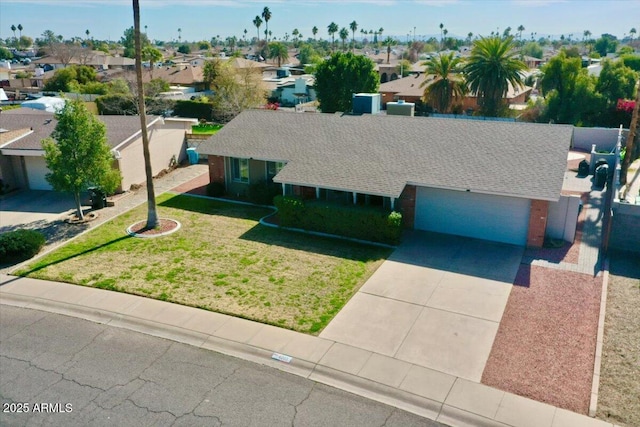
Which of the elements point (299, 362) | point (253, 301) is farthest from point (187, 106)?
point (299, 362)

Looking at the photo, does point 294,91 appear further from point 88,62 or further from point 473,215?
point 88,62

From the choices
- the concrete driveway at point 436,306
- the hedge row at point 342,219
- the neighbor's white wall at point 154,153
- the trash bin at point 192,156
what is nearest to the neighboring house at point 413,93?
the trash bin at point 192,156

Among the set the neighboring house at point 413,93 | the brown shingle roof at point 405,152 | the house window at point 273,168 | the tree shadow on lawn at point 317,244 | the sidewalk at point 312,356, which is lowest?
the sidewalk at point 312,356

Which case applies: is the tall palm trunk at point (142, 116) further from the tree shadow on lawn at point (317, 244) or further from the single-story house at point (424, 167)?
the single-story house at point (424, 167)

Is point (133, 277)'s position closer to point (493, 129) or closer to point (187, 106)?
point (493, 129)

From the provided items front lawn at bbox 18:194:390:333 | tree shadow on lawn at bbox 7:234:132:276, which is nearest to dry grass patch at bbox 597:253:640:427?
front lawn at bbox 18:194:390:333

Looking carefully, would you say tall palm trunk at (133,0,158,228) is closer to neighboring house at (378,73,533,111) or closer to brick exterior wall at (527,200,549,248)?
brick exterior wall at (527,200,549,248)

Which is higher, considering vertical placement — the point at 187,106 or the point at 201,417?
the point at 187,106

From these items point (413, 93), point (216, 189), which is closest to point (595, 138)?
point (413, 93)
